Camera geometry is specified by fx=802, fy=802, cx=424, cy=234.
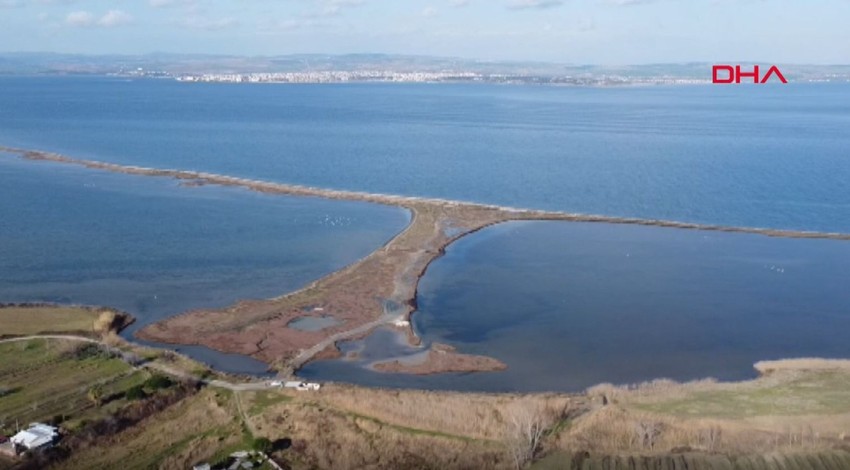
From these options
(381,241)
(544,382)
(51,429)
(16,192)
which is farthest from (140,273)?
(16,192)

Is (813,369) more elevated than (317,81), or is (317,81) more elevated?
(317,81)

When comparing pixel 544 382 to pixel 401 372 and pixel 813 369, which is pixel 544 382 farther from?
pixel 813 369

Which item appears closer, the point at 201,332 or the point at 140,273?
the point at 201,332

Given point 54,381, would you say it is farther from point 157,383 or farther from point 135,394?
A: point 157,383

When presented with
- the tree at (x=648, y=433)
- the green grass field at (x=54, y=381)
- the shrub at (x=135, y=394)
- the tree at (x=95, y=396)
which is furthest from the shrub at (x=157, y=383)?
the tree at (x=648, y=433)

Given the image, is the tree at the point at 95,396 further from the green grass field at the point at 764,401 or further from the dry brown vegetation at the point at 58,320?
the green grass field at the point at 764,401

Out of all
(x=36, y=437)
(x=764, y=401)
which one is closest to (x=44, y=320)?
(x=36, y=437)
